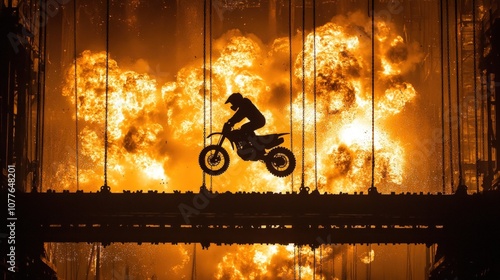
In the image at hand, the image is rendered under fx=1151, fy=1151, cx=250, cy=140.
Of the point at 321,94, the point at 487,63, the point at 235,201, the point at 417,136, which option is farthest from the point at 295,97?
the point at 235,201

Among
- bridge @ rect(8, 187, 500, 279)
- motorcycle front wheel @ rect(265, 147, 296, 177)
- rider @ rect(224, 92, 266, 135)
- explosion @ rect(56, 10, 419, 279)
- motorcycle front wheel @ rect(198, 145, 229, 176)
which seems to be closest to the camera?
rider @ rect(224, 92, 266, 135)

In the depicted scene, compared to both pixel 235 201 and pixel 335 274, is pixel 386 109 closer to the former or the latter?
pixel 335 274

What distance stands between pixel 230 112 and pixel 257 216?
1072 inches

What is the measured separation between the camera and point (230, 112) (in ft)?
199

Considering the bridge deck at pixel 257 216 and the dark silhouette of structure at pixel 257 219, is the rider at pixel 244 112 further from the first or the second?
the bridge deck at pixel 257 216

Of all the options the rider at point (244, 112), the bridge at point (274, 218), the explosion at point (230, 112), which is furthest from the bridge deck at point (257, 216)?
the explosion at point (230, 112)

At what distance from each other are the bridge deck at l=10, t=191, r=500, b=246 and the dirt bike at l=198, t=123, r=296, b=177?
910 millimetres

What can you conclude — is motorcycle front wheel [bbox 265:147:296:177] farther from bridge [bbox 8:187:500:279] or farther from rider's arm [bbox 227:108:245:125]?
rider's arm [bbox 227:108:245:125]

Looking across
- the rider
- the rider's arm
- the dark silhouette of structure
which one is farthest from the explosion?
the rider's arm

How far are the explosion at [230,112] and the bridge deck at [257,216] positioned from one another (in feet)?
80.5

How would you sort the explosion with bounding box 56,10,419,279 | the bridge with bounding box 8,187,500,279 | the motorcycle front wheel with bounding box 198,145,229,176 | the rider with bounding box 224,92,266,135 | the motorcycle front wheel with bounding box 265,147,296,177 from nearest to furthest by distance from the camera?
the rider with bounding box 224,92,266,135
the motorcycle front wheel with bounding box 198,145,229,176
the bridge with bounding box 8,187,500,279
the motorcycle front wheel with bounding box 265,147,296,177
the explosion with bounding box 56,10,419,279

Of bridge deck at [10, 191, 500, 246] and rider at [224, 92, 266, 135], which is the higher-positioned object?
rider at [224, 92, 266, 135]

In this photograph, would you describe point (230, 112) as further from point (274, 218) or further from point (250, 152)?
point (250, 152)

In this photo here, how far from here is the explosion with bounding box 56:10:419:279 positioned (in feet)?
195
